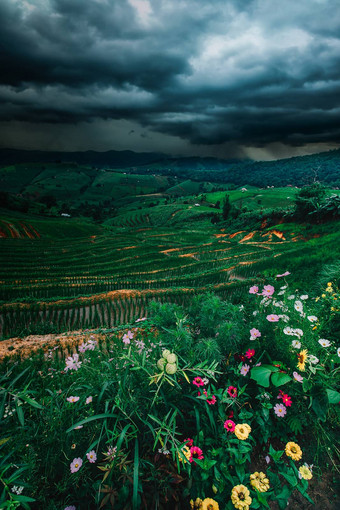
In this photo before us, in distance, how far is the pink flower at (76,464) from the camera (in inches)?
86.2

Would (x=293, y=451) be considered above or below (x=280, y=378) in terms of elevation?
below

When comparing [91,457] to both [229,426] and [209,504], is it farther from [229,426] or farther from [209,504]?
[229,426]

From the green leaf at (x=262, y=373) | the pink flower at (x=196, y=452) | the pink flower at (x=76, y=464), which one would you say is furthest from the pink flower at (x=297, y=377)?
the pink flower at (x=76, y=464)

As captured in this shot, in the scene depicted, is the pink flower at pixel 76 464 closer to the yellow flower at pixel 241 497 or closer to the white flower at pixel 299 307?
the yellow flower at pixel 241 497

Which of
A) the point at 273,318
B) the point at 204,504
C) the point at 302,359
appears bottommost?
the point at 204,504

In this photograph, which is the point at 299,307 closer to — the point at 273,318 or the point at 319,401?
the point at 273,318

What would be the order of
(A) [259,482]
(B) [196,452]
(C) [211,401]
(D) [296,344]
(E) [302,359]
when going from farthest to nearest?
(D) [296,344] → (E) [302,359] → (C) [211,401] → (B) [196,452] → (A) [259,482]

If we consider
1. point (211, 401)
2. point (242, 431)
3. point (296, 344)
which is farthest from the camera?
point (296, 344)

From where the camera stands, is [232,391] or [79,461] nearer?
[79,461]

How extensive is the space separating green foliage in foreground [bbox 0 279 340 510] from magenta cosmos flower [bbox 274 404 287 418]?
0.01 metres

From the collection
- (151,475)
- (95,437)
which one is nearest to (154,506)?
(151,475)

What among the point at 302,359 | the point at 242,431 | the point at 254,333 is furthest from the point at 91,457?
the point at 302,359

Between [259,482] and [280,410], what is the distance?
959 millimetres

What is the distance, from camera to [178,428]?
2.92m
